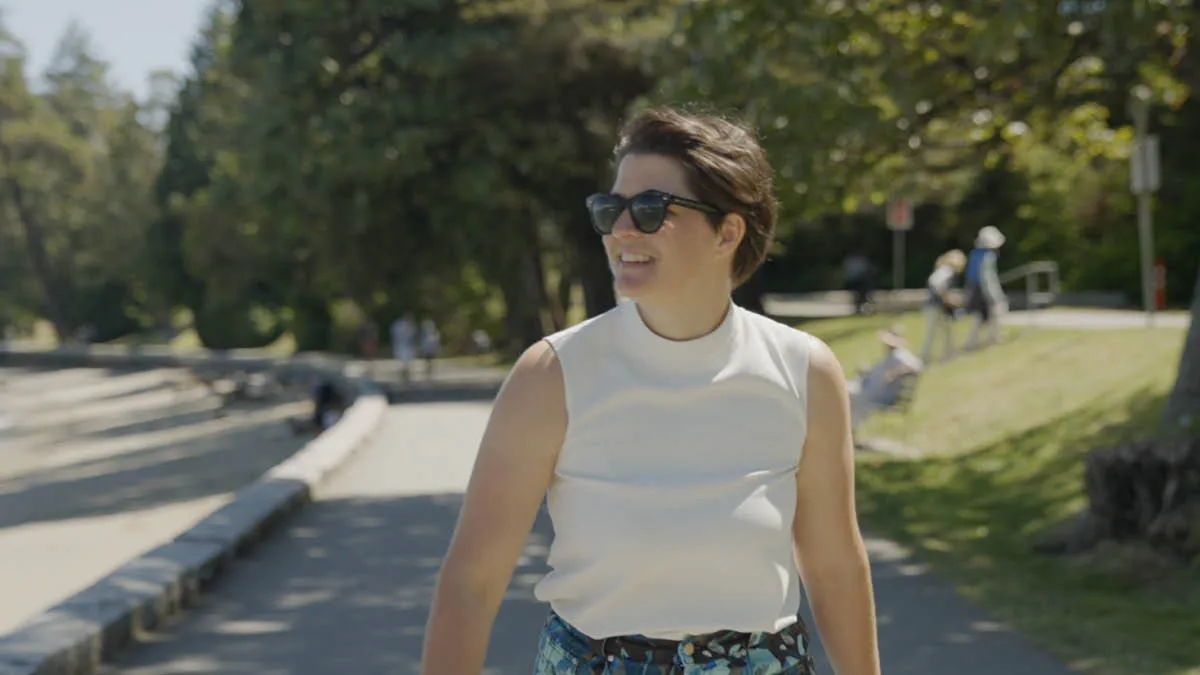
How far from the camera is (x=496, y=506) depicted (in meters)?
2.73

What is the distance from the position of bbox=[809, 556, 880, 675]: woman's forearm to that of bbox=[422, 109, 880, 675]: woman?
10cm

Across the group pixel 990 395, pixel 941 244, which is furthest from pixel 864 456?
pixel 941 244

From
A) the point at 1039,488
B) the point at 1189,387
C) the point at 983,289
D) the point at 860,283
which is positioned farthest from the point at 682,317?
the point at 860,283

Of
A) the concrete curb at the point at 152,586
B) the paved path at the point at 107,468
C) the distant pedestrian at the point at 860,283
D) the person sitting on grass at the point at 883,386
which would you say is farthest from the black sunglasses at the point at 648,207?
the distant pedestrian at the point at 860,283

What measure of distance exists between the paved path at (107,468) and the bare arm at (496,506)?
8881 mm

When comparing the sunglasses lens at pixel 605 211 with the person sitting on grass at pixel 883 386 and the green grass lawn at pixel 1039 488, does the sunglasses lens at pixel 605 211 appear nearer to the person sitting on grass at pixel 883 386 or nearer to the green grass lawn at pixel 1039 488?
the green grass lawn at pixel 1039 488

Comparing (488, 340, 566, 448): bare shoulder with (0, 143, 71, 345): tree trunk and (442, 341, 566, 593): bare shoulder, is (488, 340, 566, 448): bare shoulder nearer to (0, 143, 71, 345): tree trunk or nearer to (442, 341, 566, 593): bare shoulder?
(442, 341, 566, 593): bare shoulder

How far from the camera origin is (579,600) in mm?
2811

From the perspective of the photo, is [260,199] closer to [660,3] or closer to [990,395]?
[660,3]

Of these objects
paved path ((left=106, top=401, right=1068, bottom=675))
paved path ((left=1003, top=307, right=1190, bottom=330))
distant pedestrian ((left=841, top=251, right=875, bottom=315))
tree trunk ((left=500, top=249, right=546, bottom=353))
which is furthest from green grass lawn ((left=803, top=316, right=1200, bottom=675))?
tree trunk ((left=500, top=249, right=546, bottom=353))

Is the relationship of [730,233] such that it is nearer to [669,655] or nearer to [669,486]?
[669,486]

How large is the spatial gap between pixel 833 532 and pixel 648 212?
629 mm

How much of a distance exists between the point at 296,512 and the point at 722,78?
476cm

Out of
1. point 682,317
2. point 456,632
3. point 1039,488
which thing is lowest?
point 1039,488
